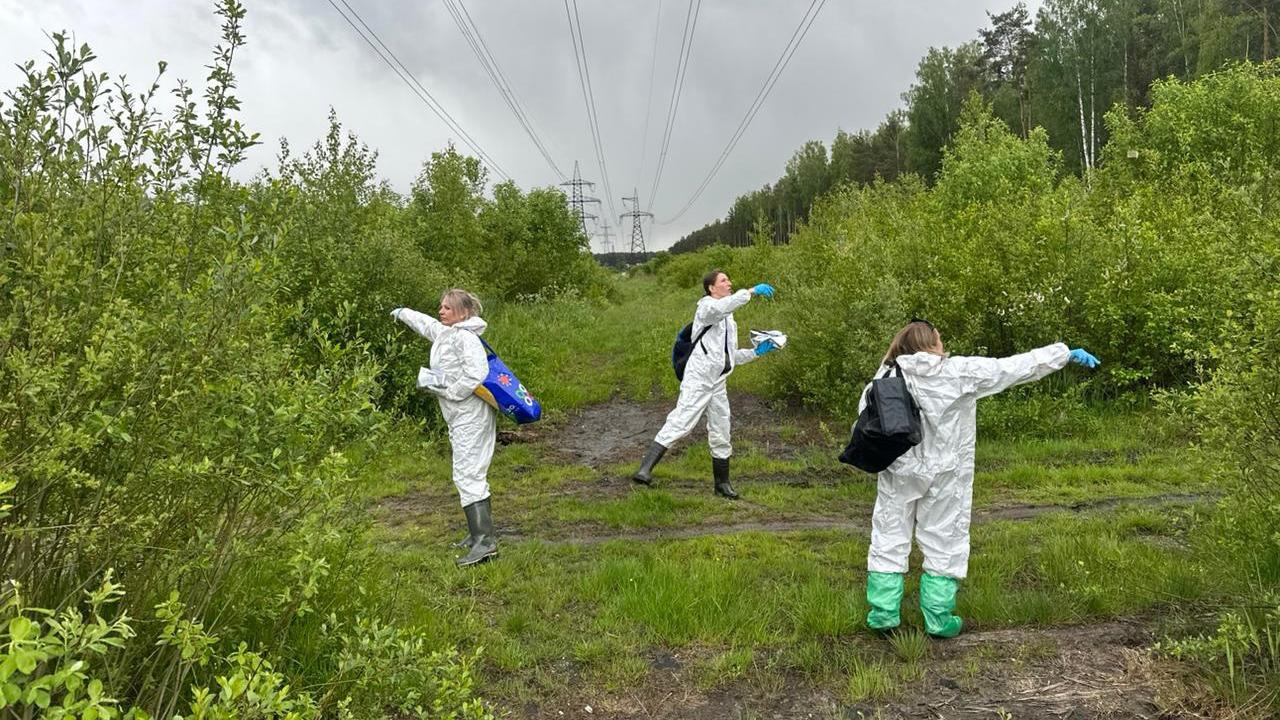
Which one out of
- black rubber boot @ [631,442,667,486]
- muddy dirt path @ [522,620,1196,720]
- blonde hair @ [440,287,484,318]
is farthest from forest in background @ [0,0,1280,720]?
black rubber boot @ [631,442,667,486]

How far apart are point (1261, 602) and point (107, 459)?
4781 millimetres

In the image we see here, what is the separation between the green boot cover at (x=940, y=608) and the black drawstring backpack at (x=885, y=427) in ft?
2.28

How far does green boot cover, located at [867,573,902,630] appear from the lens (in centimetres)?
397

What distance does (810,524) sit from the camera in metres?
6.29

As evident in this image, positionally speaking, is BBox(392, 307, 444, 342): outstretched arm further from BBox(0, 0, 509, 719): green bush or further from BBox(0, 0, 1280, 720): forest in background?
BBox(0, 0, 509, 719): green bush

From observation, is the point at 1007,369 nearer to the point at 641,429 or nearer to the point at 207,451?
the point at 207,451

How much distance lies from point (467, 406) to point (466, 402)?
34 mm

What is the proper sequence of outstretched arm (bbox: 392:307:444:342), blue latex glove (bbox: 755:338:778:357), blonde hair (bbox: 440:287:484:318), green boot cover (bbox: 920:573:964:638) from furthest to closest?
blue latex glove (bbox: 755:338:778:357) → outstretched arm (bbox: 392:307:444:342) → blonde hair (bbox: 440:287:484:318) → green boot cover (bbox: 920:573:964:638)

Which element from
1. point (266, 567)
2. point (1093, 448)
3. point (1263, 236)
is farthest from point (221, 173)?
point (1093, 448)

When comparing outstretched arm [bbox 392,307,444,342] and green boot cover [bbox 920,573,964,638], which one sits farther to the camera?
outstretched arm [bbox 392,307,444,342]

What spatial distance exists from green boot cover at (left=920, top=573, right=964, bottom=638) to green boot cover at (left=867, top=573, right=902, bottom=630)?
148 mm

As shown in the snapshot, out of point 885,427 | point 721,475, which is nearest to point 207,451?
point 885,427

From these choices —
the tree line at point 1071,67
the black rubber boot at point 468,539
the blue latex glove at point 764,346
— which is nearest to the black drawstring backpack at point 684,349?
the blue latex glove at point 764,346

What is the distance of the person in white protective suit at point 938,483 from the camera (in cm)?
392
